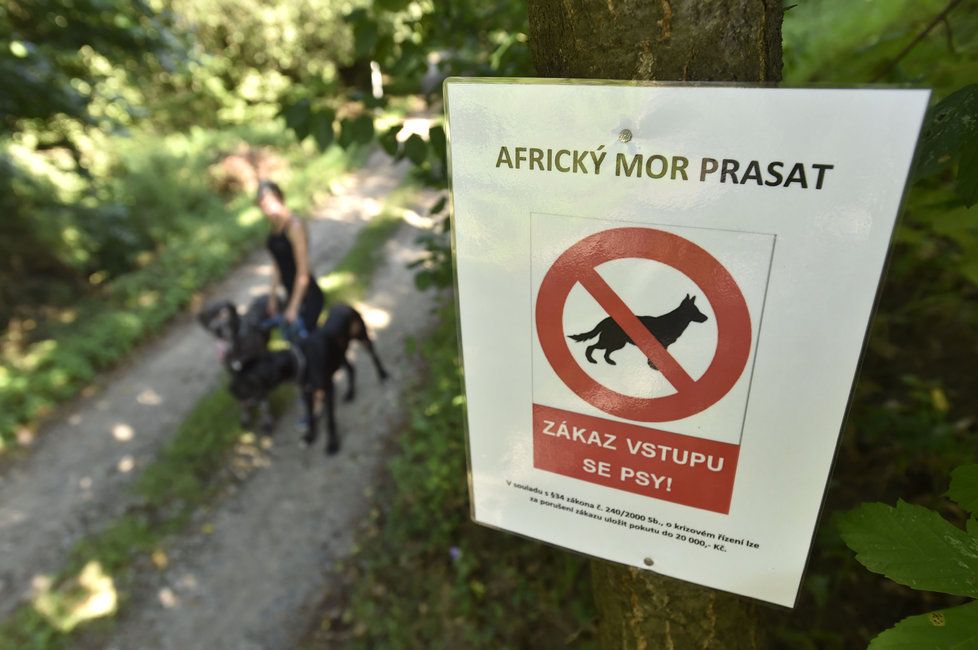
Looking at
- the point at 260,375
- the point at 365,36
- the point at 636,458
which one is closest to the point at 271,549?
the point at 260,375

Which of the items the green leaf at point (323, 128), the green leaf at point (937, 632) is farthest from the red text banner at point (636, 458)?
the green leaf at point (323, 128)

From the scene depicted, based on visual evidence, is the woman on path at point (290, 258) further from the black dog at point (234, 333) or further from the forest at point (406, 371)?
the forest at point (406, 371)

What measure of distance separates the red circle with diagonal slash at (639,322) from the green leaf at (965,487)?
40 cm

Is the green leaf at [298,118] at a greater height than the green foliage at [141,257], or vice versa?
the green leaf at [298,118]

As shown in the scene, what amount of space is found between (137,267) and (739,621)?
9.72 metres

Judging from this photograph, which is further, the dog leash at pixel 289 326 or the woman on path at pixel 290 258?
the dog leash at pixel 289 326

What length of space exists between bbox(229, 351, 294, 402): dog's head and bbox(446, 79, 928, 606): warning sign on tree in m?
3.82

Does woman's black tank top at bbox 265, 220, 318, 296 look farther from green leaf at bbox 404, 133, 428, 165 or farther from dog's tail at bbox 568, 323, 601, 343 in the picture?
dog's tail at bbox 568, 323, 601, 343

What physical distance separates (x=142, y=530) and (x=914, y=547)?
4.90 metres

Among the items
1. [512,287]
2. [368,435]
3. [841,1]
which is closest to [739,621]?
[512,287]

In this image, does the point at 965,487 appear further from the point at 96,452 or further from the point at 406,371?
the point at 96,452

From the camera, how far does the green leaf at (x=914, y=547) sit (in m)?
0.87

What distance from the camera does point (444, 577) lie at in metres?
3.35

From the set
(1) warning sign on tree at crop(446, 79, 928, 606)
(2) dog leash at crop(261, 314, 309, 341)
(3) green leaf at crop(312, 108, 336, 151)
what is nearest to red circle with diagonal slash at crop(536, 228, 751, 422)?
(1) warning sign on tree at crop(446, 79, 928, 606)
